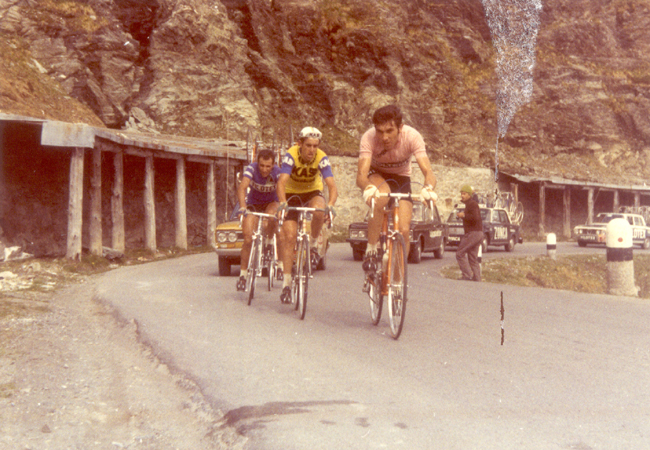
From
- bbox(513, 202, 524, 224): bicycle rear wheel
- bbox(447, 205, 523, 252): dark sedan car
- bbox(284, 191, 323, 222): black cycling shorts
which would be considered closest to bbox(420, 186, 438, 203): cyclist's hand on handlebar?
bbox(284, 191, 323, 222): black cycling shorts

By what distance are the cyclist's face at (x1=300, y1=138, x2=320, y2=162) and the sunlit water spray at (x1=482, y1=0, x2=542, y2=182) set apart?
1853 inches

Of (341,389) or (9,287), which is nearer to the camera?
(341,389)

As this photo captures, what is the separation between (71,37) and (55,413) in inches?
1620

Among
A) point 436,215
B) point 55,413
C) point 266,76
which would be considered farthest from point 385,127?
point 266,76

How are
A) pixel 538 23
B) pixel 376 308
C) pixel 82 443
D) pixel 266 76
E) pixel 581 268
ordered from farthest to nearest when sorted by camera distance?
pixel 538 23 → pixel 266 76 → pixel 581 268 → pixel 376 308 → pixel 82 443

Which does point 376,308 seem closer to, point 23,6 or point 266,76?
point 23,6

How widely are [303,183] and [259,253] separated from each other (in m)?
1.10

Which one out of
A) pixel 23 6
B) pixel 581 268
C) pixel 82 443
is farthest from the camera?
pixel 23 6

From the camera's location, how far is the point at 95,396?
4.59m

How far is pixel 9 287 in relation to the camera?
11.6 m

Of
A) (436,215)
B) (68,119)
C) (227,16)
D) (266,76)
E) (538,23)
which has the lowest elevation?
(436,215)

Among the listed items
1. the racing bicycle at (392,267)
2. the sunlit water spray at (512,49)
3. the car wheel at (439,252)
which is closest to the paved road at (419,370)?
the racing bicycle at (392,267)

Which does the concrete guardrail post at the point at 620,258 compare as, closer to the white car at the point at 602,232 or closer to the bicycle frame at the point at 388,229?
the bicycle frame at the point at 388,229

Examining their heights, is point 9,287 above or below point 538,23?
below
